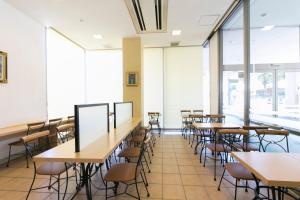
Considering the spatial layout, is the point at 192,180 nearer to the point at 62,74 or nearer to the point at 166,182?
the point at 166,182

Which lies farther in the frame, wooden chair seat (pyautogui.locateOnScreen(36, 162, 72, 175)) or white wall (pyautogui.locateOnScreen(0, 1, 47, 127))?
white wall (pyautogui.locateOnScreen(0, 1, 47, 127))

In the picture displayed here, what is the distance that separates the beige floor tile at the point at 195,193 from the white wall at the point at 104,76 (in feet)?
15.9

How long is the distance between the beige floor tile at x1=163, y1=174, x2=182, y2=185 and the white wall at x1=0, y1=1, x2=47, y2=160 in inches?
127

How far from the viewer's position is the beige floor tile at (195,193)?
2.34 metres

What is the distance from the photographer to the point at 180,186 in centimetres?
263

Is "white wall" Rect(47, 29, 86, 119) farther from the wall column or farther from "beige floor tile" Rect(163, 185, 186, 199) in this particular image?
"beige floor tile" Rect(163, 185, 186, 199)

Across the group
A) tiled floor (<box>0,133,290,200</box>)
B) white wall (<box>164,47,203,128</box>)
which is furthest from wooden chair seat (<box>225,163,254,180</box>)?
white wall (<box>164,47,203,128</box>)

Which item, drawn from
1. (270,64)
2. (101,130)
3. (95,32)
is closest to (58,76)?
(95,32)

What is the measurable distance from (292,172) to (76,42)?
21.1ft

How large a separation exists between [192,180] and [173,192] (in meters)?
0.50

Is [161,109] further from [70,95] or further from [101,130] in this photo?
[101,130]

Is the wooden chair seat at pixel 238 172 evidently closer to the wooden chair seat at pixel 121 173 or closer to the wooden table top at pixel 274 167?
the wooden table top at pixel 274 167

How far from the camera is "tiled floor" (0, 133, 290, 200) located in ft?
7.84

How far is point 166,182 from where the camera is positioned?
108 inches
